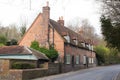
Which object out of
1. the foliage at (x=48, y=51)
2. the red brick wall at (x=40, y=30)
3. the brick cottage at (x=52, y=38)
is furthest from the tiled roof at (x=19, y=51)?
the red brick wall at (x=40, y=30)

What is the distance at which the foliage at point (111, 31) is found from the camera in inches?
1076

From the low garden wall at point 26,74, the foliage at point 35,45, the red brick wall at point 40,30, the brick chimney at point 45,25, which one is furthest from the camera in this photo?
the red brick wall at point 40,30

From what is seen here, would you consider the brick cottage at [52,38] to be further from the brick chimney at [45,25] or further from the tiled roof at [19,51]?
the tiled roof at [19,51]

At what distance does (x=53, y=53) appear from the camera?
4838 cm

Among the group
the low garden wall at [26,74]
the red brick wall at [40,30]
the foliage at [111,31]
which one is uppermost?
the red brick wall at [40,30]

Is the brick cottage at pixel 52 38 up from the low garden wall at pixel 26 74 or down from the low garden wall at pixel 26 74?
up

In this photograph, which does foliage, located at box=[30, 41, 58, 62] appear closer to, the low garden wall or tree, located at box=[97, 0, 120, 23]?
the low garden wall

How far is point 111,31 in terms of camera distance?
27953 mm

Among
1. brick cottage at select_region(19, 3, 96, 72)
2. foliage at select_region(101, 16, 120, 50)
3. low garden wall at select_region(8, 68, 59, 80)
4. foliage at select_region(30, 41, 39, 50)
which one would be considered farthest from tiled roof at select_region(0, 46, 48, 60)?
foliage at select_region(101, 16, 120, 50)

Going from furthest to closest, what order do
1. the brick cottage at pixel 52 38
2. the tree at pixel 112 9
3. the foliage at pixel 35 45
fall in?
1. the brick cottage at pixel 52 38
2. the foliage at pixel 35 45
3. the tree at pixel 112 9

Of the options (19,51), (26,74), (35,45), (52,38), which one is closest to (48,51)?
(35,45)

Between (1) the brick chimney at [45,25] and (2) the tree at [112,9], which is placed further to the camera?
(1) the brick chimney at [45,25]

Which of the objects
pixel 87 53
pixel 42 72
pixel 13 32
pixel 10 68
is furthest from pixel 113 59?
pixel 10 68

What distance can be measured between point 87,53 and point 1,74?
3941 cm
